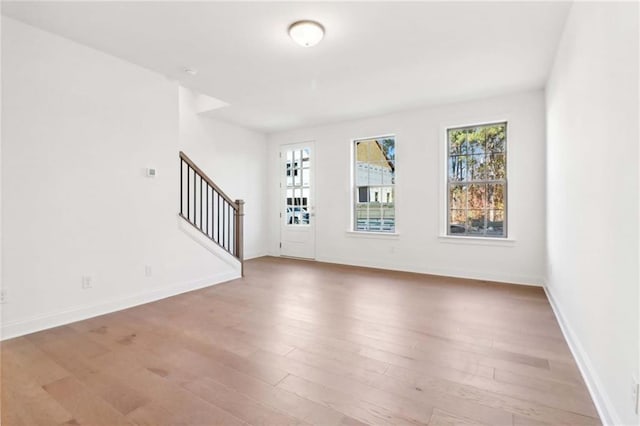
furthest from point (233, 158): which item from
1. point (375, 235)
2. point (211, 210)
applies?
point (375, 235)

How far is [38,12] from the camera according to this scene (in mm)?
2637

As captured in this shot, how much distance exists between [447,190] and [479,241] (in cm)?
91

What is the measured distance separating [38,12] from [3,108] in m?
0.85

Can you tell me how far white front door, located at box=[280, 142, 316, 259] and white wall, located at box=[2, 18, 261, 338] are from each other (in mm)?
2789

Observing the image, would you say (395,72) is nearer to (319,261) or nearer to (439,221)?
(439,221)

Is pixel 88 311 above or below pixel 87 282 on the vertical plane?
below

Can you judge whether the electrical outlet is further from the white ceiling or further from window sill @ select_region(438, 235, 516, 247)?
window sill @ select_region(438, 235, 516, 247)

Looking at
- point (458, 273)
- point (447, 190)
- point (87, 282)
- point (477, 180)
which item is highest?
point (477, 180)

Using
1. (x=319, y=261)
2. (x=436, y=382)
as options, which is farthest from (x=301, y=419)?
(x=319, y=261)

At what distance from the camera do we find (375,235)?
563cm

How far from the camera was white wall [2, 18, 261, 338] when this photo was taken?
2756 millimetres

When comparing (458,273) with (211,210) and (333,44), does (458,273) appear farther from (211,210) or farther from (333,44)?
(211,210)

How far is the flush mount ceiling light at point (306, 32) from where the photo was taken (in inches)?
107

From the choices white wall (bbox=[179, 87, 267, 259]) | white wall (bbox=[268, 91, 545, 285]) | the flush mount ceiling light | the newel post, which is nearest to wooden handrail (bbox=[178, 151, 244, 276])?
the newel post
